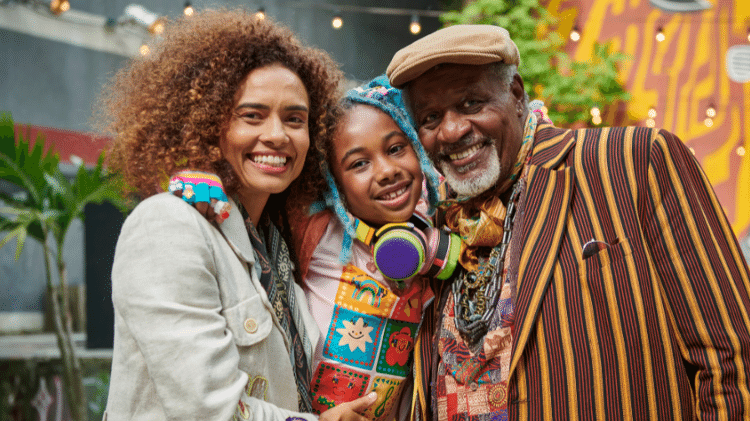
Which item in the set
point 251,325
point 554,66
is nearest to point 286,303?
point 251,325

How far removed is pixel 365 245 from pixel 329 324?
0.37 m

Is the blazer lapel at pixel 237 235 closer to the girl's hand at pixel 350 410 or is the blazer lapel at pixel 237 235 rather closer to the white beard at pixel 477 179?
the girl's hand at pixel 350 410

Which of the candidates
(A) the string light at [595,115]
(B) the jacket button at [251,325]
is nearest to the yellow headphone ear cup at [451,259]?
(B) the jacket button at [251,325]

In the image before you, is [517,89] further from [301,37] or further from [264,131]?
[301,37]

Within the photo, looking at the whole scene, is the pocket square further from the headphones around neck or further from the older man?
the headphones around neck

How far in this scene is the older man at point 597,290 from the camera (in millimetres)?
1767

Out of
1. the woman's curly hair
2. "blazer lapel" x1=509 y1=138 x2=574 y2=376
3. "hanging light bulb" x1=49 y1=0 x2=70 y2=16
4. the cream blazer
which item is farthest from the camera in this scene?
"hanging light bulb" x1=49 y1=0 x2=70 y2=16

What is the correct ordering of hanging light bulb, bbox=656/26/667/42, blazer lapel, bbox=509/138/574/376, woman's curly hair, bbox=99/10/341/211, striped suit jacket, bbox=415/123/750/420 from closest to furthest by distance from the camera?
striped suit jacket, bbox=415/123/750/420, blazer lapel, bbox=509/138/574/376, woman's curly hair, bbox=99/10/341/211, hanging light bulb, bbox=656/26/667/42

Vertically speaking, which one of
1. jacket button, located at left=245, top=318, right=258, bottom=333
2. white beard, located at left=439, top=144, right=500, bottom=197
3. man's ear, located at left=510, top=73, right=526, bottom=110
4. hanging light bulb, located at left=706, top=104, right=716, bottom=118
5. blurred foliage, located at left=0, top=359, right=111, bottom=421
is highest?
hanging light bulb, located at left=706, top=104, right=716, bottom=118

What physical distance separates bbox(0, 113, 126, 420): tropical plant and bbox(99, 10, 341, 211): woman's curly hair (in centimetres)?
294

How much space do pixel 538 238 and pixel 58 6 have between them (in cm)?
547

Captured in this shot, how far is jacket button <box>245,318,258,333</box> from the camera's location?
6.01 feet

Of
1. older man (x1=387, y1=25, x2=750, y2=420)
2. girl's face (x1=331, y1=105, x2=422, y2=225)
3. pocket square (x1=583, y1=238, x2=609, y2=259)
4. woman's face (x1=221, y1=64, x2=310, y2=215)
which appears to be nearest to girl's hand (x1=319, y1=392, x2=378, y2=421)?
older man (x1=387, y1=25, x2=750, y2=420)

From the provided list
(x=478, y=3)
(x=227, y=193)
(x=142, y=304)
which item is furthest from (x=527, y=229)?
(x=478, y=3)
